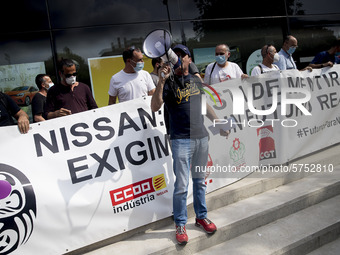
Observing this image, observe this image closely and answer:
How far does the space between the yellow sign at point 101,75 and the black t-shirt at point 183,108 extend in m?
4.42

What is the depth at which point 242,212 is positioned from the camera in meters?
3.93

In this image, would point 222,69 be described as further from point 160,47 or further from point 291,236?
point 291,236

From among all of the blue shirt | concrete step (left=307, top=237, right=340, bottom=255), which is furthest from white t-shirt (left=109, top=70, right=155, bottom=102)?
concrete step (left=307, top=237, right=340, bottom=255)

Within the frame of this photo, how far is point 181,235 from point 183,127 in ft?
3.37

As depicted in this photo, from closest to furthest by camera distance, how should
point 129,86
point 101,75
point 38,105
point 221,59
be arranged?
point 129,86, point 38,105, point 221,59, point 101,75

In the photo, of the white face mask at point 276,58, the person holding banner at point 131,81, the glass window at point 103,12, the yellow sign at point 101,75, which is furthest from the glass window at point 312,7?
the person holding banner at point 131,81

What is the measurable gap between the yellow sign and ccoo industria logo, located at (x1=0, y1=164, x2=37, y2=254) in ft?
14.6

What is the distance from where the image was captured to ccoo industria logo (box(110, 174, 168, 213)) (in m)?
3.62

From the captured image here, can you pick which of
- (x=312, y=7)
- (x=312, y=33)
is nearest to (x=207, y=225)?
(x=312, y=33)

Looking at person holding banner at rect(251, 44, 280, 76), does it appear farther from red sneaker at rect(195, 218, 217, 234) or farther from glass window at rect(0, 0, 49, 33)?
glass window at rect(0, 0, 49, 33)

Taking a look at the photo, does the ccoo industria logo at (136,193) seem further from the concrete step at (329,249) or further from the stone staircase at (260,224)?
the concrete step at (329,249)

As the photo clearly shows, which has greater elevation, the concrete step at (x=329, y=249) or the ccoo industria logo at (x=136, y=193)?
the ccoo industria logo at (x=136, y=193)

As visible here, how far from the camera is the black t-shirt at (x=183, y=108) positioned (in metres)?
3.39

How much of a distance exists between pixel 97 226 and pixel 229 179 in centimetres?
178
